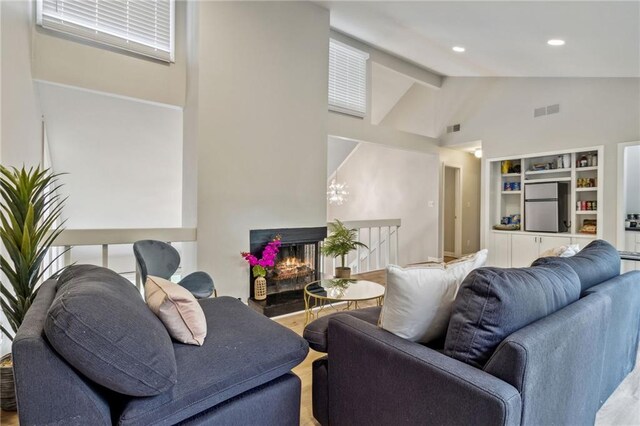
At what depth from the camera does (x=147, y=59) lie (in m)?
3.35

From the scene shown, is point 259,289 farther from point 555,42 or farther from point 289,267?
point 555,42

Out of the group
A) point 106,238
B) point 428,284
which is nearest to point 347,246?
point 428,284

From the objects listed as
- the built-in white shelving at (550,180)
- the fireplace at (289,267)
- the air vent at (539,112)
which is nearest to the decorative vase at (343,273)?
the fireplace at (289,267)

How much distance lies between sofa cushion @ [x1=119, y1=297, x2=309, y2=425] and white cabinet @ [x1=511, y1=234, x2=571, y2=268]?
499 cm

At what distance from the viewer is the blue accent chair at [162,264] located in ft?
8.79

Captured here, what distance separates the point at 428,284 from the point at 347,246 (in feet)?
6.82

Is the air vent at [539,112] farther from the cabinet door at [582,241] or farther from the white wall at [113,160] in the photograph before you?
the white wall at [113,160]

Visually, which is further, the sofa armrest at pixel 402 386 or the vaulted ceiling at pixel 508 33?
the vaulted ceiling at pixel 508 33

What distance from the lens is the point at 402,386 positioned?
122 cm

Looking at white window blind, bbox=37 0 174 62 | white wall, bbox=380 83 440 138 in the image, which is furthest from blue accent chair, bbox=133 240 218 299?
white wall, bbox=380 83 440 138

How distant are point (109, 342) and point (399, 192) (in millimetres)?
6786

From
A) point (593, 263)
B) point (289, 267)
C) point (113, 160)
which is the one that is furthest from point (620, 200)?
point (113, 160)

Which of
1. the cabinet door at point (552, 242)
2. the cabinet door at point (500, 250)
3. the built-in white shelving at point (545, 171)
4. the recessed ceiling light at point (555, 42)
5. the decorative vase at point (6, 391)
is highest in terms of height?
the recessed ceiling light at point (555, 42)

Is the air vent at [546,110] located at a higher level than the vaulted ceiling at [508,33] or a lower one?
lower
